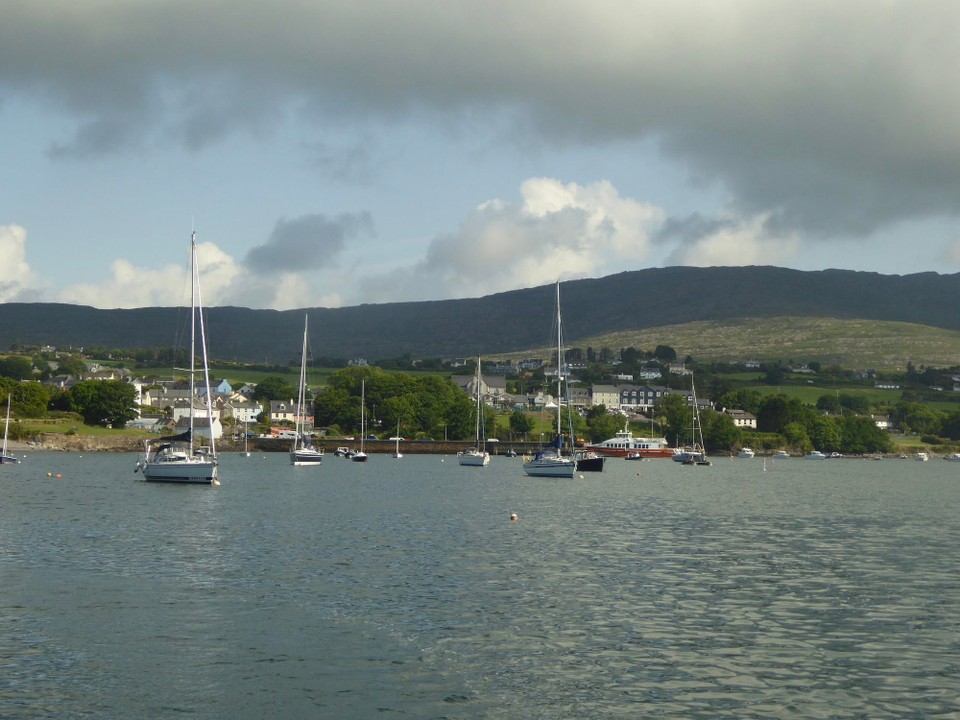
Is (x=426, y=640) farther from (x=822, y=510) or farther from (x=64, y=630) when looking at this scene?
(x=822, y=510)

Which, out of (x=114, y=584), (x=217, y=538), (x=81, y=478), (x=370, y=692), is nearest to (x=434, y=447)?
(x=81, y=478)

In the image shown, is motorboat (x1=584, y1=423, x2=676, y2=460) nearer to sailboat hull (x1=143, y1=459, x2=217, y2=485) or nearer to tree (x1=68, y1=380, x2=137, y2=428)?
tree (x1=68, y1=380, x2=137, y2=428)

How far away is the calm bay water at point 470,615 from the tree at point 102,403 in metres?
129

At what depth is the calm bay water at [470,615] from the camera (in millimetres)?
22656

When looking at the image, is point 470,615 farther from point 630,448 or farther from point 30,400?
point 30,400

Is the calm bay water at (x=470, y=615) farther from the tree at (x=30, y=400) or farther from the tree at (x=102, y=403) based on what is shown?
the tree at (x=102, y=403)

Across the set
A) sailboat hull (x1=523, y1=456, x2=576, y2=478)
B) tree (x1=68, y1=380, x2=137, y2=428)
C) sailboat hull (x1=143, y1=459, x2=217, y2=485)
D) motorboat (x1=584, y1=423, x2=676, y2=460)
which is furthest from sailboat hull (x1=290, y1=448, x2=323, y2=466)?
motorboat (x1=584, y1=423, x2=676, y2=460)

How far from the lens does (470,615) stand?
31.1 metres

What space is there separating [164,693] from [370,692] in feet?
13.6

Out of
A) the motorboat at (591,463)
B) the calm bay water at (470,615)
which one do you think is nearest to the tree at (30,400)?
the motorboat at (591,463)

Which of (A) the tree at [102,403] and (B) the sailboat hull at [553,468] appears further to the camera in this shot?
(A) the tree at [102,403]

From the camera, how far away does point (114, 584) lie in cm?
3541

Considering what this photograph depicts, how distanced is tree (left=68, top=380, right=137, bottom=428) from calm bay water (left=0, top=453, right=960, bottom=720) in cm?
12853

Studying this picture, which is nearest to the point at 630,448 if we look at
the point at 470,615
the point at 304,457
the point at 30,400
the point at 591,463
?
the point at 591,463
